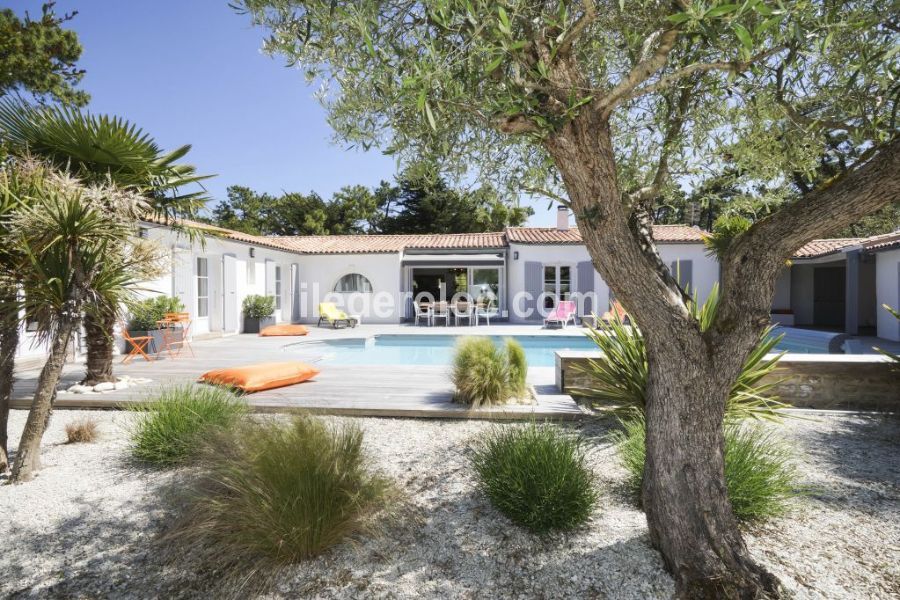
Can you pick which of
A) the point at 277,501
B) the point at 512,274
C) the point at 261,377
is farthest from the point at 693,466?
the point at 512,274

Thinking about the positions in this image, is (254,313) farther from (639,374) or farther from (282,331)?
(639,374)

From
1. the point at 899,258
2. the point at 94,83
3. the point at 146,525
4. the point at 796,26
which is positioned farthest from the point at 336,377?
the point at 899,258

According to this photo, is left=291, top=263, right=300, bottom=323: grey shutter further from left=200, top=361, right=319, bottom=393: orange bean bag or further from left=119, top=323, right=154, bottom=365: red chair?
left=200, top=361, right=319, bottom=393: orange bean bag

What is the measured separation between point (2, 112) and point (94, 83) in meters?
12.6

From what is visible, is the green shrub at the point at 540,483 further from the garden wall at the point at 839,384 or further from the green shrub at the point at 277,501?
the garden wall at the point at 839,384

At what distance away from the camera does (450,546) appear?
3678 mm

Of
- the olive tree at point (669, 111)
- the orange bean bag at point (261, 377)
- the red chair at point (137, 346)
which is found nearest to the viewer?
the olive tree at point (669, 111)

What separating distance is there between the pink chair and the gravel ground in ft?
53.1

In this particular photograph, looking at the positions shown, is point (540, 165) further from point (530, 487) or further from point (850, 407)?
point (850, 407)

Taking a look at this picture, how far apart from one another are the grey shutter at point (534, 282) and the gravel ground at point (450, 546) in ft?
60.8

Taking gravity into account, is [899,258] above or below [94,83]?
below

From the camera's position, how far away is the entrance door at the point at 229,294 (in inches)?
712

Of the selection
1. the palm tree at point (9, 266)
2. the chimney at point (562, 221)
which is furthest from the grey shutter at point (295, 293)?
the palm tree at point (9, 266)

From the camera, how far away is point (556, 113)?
313cm
